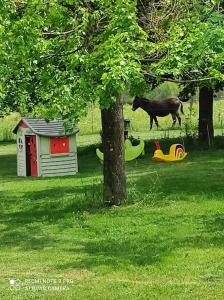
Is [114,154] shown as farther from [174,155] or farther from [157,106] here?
[157,106]

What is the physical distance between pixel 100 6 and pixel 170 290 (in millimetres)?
4382

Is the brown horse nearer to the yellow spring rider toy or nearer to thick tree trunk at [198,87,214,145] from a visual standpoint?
thick tree trunk at [198,87,214,145]

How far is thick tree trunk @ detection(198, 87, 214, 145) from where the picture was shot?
20.2m

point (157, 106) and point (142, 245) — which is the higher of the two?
point (157, 106)

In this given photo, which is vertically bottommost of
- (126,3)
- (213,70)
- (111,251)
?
(111,251)

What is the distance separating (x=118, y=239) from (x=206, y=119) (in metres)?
12.4

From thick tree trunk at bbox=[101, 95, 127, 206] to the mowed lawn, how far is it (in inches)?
12.1

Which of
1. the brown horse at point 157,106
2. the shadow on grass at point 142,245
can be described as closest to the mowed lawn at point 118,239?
the shadow on grass at point 142,245

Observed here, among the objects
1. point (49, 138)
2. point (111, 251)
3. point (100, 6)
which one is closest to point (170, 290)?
point (111, 251)

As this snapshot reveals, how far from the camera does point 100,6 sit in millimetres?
8562

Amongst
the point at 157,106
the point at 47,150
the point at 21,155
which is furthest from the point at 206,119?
the point at 21,155

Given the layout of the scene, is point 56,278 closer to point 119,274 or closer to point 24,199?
point 119,274

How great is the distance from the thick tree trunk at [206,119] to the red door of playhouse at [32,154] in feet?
19.3

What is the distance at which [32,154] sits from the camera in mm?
17703
